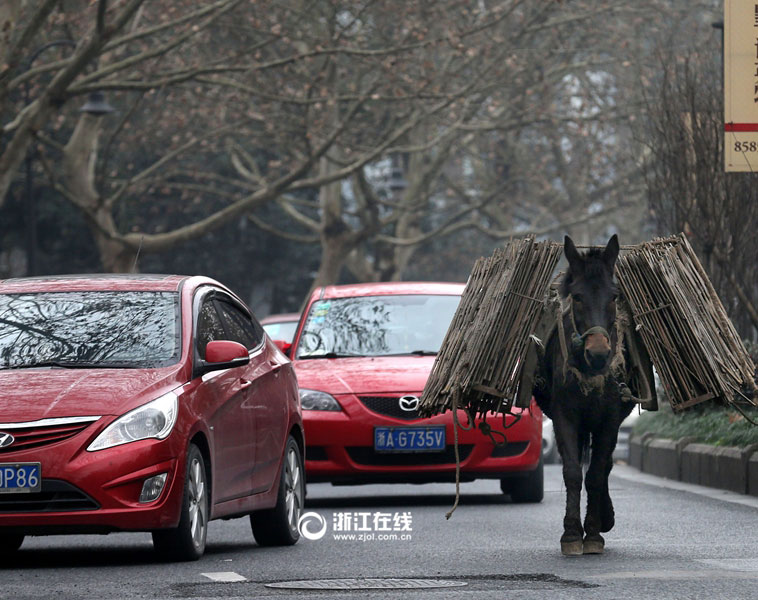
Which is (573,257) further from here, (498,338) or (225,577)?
(225,577)

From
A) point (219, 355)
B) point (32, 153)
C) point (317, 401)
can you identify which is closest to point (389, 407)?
point (317, 401)

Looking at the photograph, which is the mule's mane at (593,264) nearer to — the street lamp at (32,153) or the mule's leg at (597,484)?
the mule's leg at (597,484)

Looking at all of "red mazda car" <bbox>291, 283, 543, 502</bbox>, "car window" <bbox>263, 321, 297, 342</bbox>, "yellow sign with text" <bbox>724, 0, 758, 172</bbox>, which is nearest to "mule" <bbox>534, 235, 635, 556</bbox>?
"red mazda car" <bbox>291, 283, 543, 502</bbox>

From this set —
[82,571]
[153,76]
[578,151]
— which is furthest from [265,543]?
[578,151]

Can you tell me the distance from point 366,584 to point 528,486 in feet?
20.8

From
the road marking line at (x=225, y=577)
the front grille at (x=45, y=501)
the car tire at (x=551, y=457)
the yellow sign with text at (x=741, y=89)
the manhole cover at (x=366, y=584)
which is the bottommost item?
the car tire at (x=551, y=457)

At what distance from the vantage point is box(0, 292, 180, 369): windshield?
9.61 meters

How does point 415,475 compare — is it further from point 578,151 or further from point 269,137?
point 578,151

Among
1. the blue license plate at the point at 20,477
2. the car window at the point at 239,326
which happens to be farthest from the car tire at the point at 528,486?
the blue license plate at the point at 20,477

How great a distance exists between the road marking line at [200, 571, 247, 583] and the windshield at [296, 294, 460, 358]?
602 centimetres

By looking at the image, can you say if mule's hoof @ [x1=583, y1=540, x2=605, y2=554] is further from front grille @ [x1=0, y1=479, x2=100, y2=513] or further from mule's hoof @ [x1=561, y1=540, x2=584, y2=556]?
front grille @ [x1=0, y1=479, x2=100, y2=513]

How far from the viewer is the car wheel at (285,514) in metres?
10.8

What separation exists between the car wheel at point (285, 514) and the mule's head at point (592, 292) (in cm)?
232

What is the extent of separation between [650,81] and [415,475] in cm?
2438
